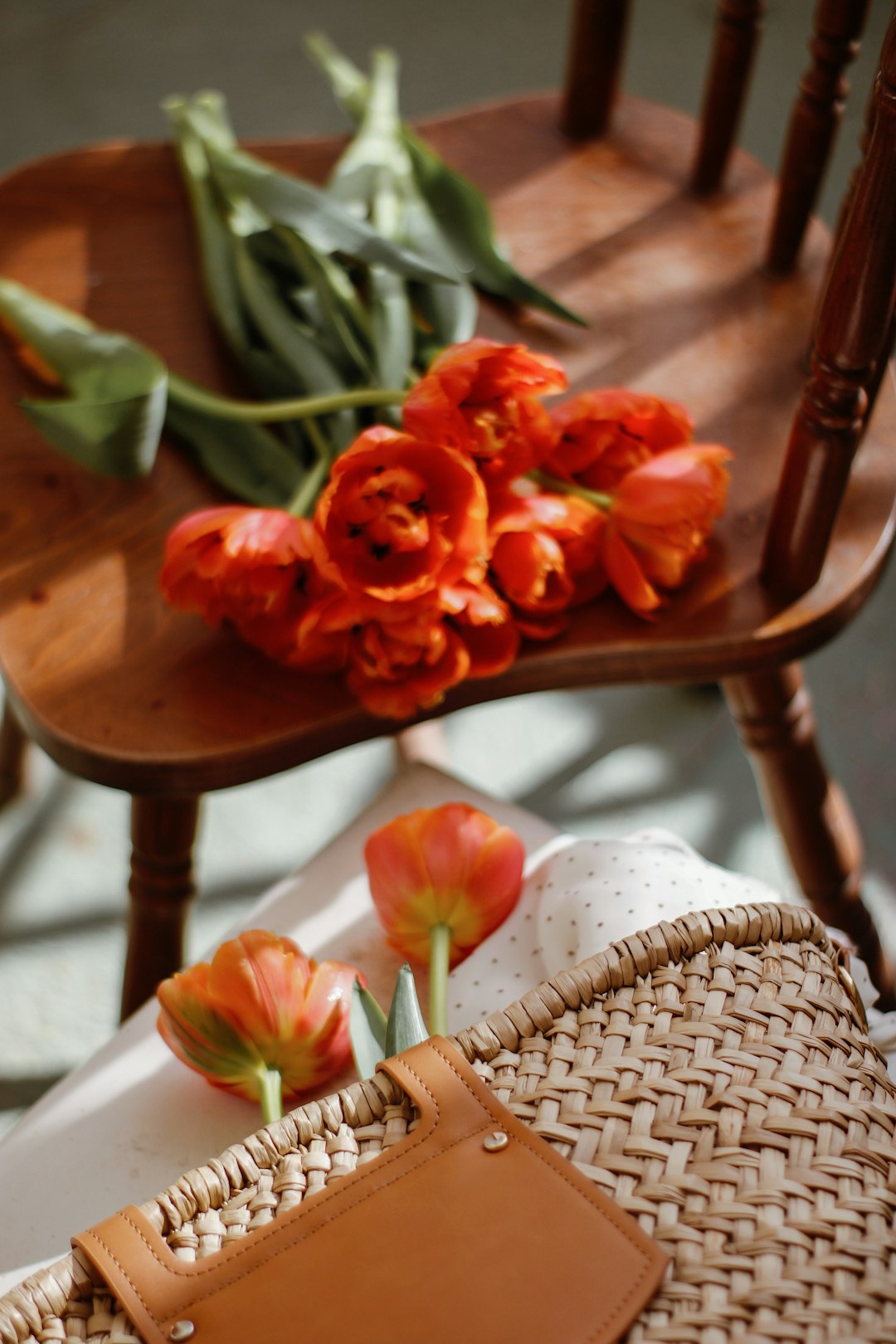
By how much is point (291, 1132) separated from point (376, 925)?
22 centimetres

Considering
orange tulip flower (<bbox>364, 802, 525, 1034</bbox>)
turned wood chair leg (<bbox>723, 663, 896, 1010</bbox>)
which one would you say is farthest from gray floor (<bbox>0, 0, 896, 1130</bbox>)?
orange tulip flower (<bbox>364, 802, 525, 1034</bbox>)

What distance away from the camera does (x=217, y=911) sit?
1146mm

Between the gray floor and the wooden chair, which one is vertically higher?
the wooden chair

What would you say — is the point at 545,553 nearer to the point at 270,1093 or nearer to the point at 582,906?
the point at 582,906

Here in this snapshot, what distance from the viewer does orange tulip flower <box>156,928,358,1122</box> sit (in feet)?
1.78

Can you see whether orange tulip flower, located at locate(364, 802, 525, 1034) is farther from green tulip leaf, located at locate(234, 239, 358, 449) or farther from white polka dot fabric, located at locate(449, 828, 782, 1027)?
green tulip leaf, located at locate(234, 239, 358, 449)

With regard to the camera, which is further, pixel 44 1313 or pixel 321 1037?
pixel 321 1037

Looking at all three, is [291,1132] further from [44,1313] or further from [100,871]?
[100,871]

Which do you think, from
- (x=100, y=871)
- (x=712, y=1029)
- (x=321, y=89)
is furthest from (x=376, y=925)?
→ (x=321, y=89)

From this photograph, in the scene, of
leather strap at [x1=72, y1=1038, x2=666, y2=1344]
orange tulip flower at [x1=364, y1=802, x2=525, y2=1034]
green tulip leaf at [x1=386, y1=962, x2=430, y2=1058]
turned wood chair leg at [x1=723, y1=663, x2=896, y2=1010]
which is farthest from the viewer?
turned wood chair leg at [x1=723, y1=663, x2=896, y2=1010]

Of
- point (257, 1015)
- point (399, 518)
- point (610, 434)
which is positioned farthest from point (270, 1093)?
point (610, 434)

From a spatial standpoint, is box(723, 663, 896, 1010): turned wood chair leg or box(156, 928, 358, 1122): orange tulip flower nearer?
box(156, 928, 358, 1122): orange tulip flower

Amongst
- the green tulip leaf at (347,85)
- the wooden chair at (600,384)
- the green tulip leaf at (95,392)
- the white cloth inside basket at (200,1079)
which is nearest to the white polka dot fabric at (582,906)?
the white cloth inside basket at (200,1079)

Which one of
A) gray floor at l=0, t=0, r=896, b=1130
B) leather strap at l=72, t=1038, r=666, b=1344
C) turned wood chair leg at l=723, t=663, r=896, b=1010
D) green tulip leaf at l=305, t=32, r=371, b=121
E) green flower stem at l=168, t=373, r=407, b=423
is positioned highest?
green tulip leaf at l=305, t=32, r=371, b=121
